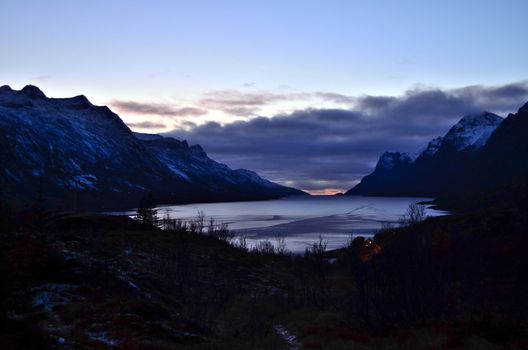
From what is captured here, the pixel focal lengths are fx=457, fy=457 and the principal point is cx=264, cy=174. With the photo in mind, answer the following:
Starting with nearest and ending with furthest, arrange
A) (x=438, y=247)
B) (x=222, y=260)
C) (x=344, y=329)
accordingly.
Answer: (x=344, y=329), (x=222, y=260), (x=438, y=247)

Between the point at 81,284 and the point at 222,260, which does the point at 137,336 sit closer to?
the point at 81,284

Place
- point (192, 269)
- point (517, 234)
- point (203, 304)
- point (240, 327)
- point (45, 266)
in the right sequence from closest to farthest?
point (240, 327) < point (45, 266) < point (203, 304) < point (192, 269) < point (517, 234)

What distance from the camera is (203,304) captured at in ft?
184

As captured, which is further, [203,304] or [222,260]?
[222,260]

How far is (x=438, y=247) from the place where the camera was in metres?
124

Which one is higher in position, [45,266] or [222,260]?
[45,266]

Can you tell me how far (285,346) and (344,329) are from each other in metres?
6.43

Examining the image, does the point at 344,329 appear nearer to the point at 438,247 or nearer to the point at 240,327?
the point at 240,327

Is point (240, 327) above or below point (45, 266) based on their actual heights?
below

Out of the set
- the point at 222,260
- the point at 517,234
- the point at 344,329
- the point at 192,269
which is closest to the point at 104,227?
the point at 222,260

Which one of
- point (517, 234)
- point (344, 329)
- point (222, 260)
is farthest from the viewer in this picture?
point (517, 234)

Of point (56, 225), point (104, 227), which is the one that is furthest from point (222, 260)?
point (56, 225)

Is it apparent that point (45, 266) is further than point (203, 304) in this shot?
No

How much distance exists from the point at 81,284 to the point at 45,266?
4.93 m
